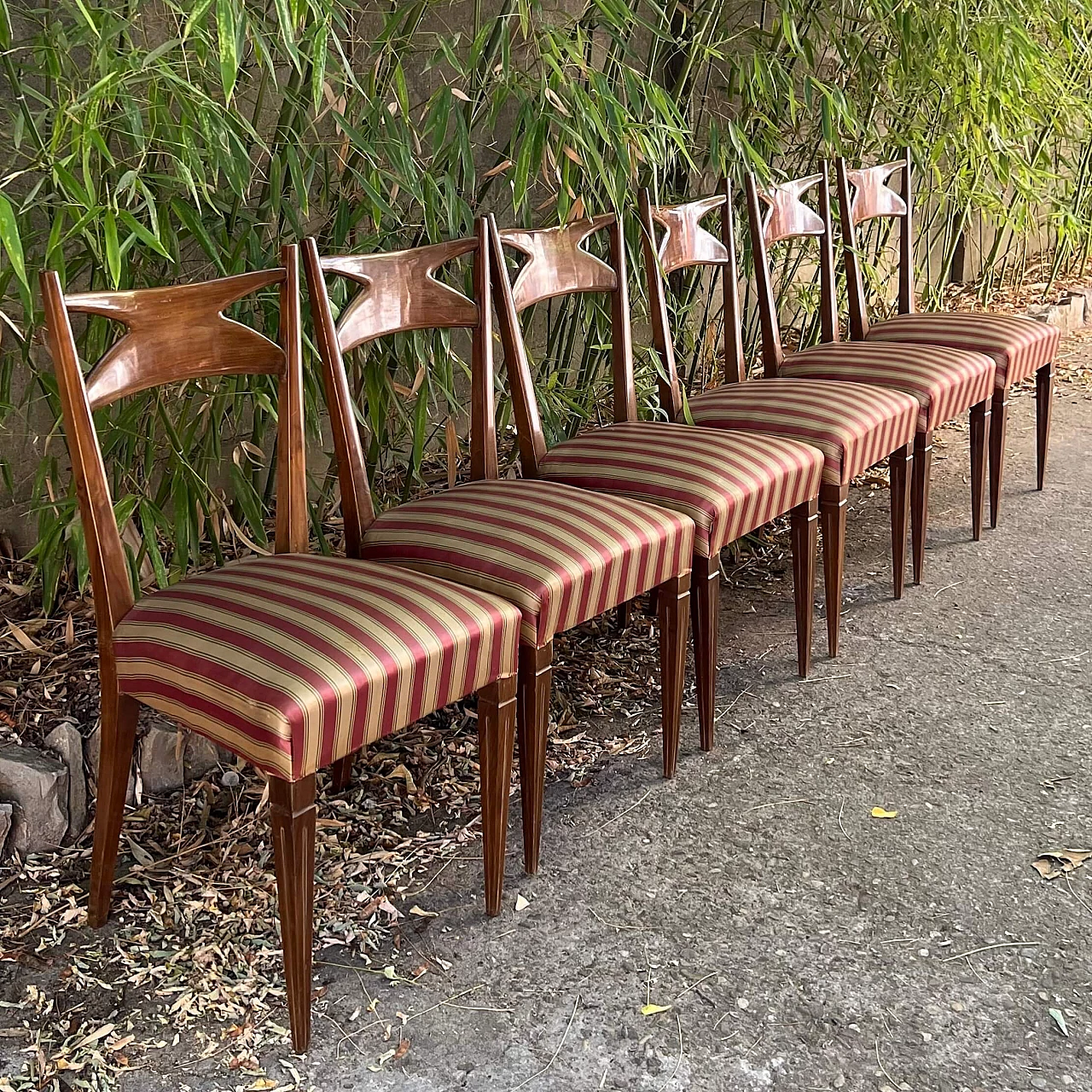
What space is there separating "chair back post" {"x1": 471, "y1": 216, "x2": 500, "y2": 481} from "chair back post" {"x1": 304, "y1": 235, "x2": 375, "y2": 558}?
11.4 inches

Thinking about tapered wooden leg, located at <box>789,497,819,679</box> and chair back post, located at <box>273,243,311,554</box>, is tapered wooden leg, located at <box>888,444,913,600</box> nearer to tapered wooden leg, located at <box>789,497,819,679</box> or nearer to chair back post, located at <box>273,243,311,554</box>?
tapered wooden leg, located at <box>789,497,819,679</box>

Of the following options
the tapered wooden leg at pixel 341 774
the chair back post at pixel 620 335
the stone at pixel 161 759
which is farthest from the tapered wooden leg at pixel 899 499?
the stone at pixel 161 759

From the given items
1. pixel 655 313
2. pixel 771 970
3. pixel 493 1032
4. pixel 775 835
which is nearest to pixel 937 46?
pixel 655 313

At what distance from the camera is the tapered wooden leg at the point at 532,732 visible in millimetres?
1991

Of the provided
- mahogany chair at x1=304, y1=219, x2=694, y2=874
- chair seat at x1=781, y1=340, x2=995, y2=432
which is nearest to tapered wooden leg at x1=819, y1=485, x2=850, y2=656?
chair seat at x1=781, y1=340, x2=995, y2=432

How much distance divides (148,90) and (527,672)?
1065 millimetres

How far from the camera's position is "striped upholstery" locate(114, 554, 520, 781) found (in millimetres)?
1601

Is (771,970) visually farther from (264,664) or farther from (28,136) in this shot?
(28,136)

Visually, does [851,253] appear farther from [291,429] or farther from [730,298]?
[291,429]

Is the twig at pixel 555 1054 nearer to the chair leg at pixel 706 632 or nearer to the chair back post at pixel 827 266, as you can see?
the chair leg at pixel 706 632

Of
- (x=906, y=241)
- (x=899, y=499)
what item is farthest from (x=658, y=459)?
(x=906, y=241)

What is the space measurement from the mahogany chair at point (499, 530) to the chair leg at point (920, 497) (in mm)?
1112

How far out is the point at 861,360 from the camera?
3.20m

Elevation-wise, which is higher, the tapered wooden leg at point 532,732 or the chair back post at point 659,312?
the chair back post at point 659,312
